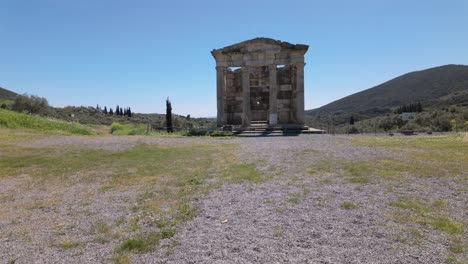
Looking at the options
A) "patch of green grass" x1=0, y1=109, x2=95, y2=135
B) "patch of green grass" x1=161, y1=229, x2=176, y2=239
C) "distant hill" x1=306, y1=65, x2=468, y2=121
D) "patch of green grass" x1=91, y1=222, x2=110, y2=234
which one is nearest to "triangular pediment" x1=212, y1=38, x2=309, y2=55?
"patch of green grass" x1=0, y1=109, x2=95, y2=135

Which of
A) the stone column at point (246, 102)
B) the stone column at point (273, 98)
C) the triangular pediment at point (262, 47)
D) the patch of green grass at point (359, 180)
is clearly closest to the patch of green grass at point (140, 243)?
the patch of green grass at point (359, 180)

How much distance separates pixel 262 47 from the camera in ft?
70.5

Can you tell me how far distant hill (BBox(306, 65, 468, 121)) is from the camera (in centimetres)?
6284

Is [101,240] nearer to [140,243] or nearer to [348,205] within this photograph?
[140,243]

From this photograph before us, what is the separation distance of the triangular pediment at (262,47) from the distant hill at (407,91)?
40.8 metres

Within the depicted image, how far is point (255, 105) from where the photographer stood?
25969mm

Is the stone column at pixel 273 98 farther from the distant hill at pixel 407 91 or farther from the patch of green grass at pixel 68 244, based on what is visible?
the distant hill at pixel 407 91

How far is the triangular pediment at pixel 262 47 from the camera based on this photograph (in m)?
21.3

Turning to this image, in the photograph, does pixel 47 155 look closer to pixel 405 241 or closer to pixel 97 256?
pixel 97 256

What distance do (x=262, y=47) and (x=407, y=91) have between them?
67.4m

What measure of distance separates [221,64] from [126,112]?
62.0 metres

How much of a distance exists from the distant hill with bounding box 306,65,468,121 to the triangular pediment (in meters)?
40.8

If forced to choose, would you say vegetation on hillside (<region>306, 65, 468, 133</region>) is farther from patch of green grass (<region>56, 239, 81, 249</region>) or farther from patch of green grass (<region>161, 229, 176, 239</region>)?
patch of green grass (<region>56, 239, 81, 249</region>)

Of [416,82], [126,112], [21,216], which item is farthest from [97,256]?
[416,82]
